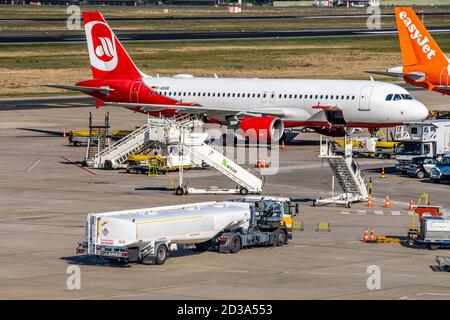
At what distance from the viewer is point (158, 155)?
85500 millimetres

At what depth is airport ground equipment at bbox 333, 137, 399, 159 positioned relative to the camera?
94.6m

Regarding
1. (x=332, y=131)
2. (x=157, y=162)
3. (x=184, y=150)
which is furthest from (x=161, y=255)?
(x=332, y=131)

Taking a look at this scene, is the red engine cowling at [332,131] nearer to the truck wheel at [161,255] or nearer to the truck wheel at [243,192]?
the truck wheel at [243,192]

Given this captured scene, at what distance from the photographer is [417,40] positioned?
113 meters

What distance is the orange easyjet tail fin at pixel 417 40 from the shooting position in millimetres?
112688

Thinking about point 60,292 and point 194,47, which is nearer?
point 60,292

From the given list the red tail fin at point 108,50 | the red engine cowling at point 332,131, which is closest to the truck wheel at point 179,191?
the red engine cowling at point 332,131

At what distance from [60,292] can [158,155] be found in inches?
1656

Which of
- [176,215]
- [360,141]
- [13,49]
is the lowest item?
[176,215]

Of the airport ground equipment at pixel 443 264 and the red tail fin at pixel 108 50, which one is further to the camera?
the red tail fin at pixel 108 50

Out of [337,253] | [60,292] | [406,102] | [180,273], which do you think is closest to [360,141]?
[406,102]

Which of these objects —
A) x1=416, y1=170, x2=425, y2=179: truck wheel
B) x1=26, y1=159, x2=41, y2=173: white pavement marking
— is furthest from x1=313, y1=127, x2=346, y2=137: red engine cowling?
x1=26, y1=159, x2=41, y2=173: white pavement marking

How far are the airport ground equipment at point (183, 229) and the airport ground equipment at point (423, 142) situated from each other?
91.2 feet
